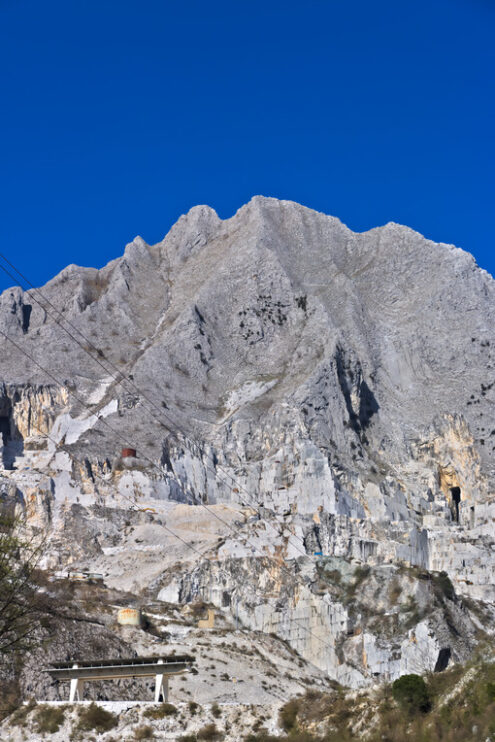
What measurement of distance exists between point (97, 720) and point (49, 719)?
2627 millimetres

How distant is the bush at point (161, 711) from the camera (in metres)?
51.0

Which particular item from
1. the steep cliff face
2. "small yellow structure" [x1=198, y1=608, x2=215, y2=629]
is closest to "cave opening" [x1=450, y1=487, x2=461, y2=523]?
the steep cliff face

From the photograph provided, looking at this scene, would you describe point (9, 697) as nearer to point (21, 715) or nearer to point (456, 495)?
point (21, 715)

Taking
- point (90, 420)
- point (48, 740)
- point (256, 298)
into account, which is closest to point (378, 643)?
point (48, 740)

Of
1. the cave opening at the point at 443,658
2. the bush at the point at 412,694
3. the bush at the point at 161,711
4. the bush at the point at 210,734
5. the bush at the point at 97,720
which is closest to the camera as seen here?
the bush at the point at 412,694

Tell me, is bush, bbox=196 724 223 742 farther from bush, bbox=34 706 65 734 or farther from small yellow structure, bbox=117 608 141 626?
small yellow structure, bbox=117 608 141 626

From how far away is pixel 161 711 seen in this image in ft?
169

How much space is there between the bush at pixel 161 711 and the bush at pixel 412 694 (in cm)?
1256

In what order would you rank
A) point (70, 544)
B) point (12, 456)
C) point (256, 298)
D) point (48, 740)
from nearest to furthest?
point (48, 740) < point (70, 544) < point (12, 456) < point (256, 298)

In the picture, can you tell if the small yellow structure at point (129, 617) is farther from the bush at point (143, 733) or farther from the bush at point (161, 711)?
the bush at point (143, 733)

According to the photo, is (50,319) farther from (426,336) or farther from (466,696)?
(466,696)

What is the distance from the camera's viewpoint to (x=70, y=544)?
108m

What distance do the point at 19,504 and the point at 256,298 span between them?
60.6 m

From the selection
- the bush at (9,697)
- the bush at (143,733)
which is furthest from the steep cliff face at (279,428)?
the bush at (143,733)
